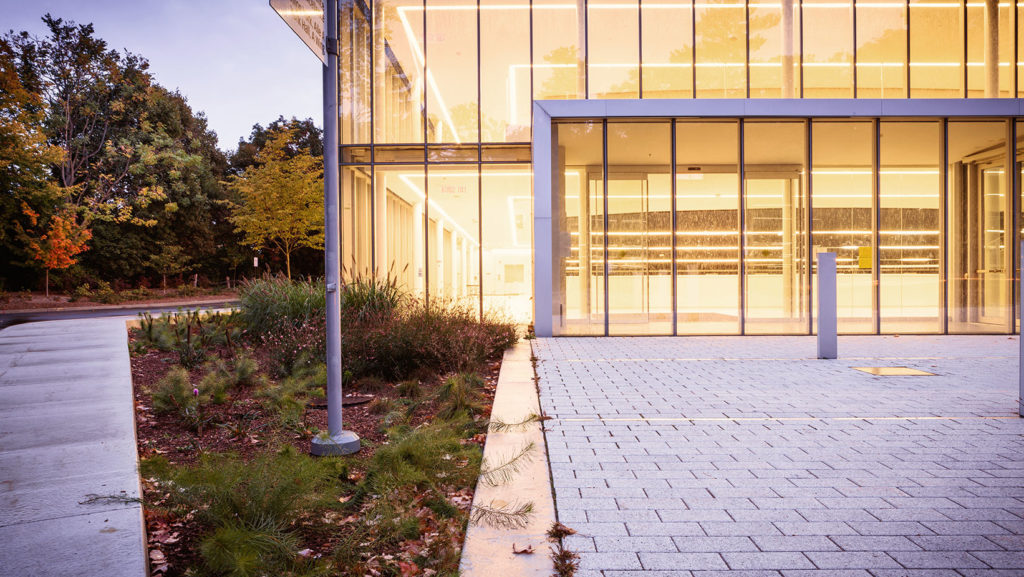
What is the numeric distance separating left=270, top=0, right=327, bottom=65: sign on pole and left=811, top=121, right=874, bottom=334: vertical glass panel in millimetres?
11829

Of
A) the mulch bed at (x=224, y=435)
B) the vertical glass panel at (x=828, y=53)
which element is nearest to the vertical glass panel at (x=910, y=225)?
the vertical glass panel at (x=828, y=53)

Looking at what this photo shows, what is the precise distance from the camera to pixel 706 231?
13461 millimetres

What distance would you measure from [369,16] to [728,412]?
13.9 metres

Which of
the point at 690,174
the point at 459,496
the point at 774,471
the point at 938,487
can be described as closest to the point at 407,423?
the point at 459,496

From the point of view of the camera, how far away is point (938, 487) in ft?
12.6

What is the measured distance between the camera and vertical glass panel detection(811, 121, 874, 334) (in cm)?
1345

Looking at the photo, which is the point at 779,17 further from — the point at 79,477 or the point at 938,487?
the point at 79,477

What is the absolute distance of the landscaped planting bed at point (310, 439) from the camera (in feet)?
9.62

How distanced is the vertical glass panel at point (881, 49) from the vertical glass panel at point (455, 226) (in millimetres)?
9295

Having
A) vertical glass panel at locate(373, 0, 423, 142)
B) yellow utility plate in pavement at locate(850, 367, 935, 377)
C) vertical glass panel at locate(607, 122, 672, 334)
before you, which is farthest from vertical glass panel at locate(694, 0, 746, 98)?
yellow utility plate in pavement at locate(850, 367, 935, 377)

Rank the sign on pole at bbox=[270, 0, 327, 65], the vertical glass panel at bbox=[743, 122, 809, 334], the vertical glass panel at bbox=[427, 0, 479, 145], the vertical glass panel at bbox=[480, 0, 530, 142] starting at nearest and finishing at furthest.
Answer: the sign on pole at bbox=[270, 0, 327, 65] → the vertical glass panel at bbox=[743, 122, 809, 334] → the vertical glass panel at bbox=[480, 0, 530, 142] → the vertical glass panel at bbox=[427, 0, 479, 145]

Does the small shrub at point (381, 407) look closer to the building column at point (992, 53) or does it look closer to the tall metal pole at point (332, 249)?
the tall metal pole at point (332, 249)

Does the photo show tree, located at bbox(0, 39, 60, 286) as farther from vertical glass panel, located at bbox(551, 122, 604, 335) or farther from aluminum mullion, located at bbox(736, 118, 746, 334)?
aluminum mullion, located at bbox(736, 118, 746, 334)

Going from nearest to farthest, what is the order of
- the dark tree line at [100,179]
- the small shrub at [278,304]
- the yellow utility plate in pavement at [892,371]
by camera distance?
the yellow utility plate in pavement at [892,371] < the small shrub at [278,304] < the dark tree line at [100,179]
